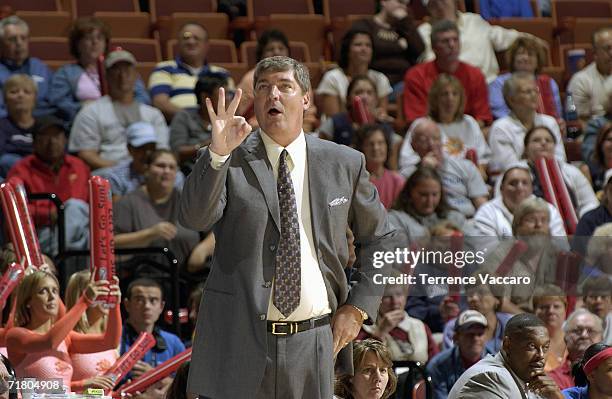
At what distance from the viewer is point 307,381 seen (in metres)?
3.62

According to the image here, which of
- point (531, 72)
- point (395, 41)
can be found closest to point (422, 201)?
point (531, 72)

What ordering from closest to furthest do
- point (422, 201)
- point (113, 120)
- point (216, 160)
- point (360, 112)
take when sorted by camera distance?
point (216, 160) < point (422, 201) < point (113, 120) < point (360, 112)

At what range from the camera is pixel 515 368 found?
529 centimetres

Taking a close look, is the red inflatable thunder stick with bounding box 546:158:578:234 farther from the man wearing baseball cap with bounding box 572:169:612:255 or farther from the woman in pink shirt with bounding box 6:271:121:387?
the woman in pink shirt with bounding box 6:271:121:387

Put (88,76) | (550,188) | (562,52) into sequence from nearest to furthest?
(550,188), (88,76), (562,52)

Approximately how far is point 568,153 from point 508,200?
2.01m

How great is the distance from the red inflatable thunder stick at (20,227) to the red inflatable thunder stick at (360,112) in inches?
125

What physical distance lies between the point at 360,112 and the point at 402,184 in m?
0.85

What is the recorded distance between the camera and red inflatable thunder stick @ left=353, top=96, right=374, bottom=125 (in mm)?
8773

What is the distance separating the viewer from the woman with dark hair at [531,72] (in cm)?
976

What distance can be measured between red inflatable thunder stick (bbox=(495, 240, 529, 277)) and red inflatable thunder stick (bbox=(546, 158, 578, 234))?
1.90m

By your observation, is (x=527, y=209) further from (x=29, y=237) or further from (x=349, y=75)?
(x=29, y=237)

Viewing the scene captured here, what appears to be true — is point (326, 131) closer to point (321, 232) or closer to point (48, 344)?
point (48, 344)

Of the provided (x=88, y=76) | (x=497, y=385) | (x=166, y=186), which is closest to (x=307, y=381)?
(x=497, y=385)
